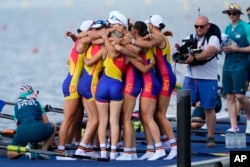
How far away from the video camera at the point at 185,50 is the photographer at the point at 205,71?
38 millimetres

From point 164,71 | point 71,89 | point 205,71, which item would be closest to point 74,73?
point 71,89

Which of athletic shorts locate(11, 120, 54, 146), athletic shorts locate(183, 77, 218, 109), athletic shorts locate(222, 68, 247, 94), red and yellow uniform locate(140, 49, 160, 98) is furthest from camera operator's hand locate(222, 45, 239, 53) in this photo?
athletic shorts locate(11, 120, 54, 146)

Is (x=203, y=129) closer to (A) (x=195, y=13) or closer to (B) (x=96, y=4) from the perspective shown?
(A) (x=195, y=13)

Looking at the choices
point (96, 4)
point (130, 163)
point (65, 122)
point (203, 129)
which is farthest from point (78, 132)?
point (96, 4)

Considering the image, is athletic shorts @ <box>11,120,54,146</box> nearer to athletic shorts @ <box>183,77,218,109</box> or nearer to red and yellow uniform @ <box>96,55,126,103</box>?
red and yellow uniform @ <box>96,55,126,103</box>

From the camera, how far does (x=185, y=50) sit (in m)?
16.7

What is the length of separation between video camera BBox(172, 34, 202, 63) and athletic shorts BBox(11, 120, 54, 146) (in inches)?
76.1

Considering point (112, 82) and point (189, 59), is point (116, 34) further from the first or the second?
point (189, 59)

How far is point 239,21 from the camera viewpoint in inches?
692

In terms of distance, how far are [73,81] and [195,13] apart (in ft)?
228

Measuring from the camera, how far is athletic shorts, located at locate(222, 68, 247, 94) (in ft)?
57.4

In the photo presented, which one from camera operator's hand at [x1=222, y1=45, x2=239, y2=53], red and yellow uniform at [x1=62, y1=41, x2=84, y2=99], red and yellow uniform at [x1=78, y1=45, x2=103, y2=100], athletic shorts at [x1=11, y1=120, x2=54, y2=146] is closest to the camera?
Result: athletic shorts at [x1=11, y1=120, x2=54, y2=146]

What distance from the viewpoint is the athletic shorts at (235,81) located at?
17484mm

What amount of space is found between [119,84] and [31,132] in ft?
3.97
